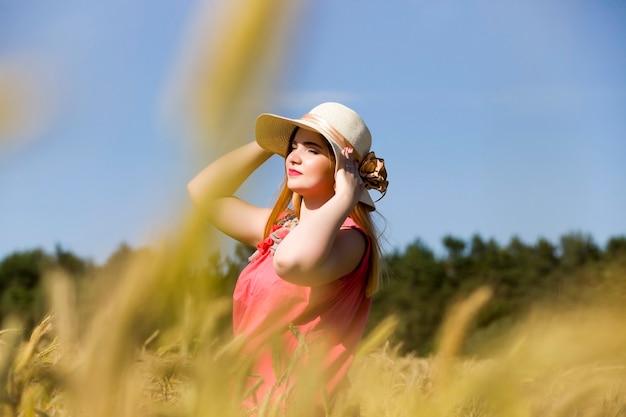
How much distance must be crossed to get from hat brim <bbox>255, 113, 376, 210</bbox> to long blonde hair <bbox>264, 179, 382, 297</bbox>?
0.02 m

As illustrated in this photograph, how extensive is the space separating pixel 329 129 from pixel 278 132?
142 mm

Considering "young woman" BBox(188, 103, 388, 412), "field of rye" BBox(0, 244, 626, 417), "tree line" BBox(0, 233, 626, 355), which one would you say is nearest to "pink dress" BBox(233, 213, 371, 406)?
"young woman" BBox(188, 103, 388, 412)

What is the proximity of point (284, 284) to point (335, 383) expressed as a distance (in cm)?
16

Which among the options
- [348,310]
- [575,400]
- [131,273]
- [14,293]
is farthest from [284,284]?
[14,293]

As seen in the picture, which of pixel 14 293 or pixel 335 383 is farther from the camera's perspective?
pixel 14 293

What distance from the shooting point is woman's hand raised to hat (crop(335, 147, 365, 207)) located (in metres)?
1.09

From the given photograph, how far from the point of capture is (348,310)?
1229 mm

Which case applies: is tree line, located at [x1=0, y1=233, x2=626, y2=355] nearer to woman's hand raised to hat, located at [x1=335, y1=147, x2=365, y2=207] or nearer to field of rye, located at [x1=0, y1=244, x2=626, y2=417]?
woman's hand raised to hat, located at [x1=335, y1=147, x2=365, y2=207]

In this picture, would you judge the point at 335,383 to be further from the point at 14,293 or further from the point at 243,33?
the point at 14,293

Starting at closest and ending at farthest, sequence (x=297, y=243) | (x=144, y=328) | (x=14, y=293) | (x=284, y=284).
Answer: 1. (x=144, y=328)
2. (x=297, y=243)
3. (x=284, y=284)
4. (x=14, y=293)

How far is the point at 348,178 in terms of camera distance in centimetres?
111

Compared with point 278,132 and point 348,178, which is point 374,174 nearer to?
point 348,178

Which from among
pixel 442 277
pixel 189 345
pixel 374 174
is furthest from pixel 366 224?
pixel 442 277

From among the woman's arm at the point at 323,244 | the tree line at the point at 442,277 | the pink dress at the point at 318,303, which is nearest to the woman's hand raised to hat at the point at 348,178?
the woman's arm at the point at 323,244
